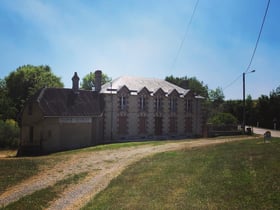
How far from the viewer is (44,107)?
91.0 ft

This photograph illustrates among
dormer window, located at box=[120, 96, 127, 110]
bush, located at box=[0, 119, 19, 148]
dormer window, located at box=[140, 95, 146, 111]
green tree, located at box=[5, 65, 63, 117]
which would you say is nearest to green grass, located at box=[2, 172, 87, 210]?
dormer window, located at box=[120, 96, 127, 110]

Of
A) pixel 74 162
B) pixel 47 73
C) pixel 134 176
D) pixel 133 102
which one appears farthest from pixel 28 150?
pixel 47 73

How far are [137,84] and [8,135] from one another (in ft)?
60.1

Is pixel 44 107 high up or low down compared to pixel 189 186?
up

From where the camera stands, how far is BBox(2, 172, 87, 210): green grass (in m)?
9.04

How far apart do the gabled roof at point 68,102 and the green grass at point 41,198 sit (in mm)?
16512

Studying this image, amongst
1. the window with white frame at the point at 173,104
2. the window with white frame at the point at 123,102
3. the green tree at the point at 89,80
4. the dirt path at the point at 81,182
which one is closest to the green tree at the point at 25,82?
the green tree at the point at 89,80

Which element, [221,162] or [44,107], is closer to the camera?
[221,162]

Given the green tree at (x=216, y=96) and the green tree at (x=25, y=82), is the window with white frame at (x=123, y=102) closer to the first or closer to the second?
the green tree at (x=25, y=82)

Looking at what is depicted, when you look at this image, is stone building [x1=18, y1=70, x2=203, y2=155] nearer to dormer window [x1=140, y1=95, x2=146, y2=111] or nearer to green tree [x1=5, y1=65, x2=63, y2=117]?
dormer window [x1=140, y1=95, x2=146, y2=111]

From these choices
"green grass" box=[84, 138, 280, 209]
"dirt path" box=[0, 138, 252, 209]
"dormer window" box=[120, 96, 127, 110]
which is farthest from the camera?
"dormer window" box=[120, 96, 127, 110]

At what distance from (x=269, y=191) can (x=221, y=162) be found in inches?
213

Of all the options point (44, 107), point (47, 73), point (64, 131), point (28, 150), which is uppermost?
point (47, 73)

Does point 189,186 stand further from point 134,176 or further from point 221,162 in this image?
point 221,162
